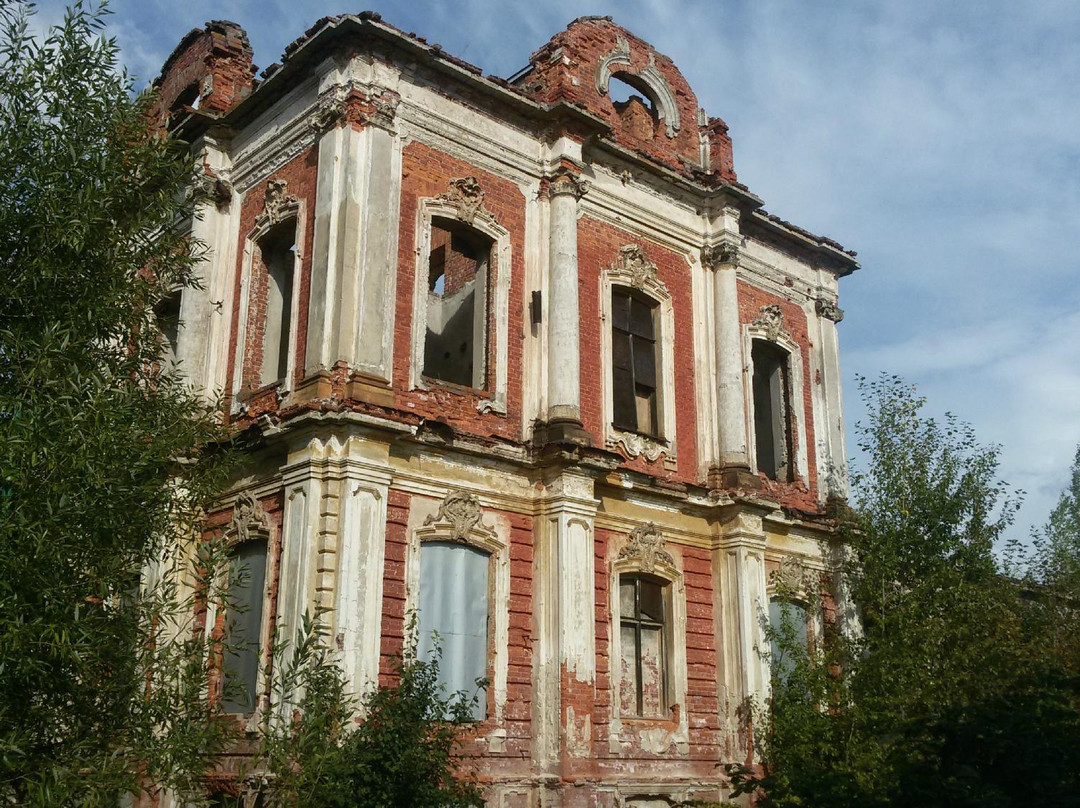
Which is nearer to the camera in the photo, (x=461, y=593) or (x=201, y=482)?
(x=201, y=482)

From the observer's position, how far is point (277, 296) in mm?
14508

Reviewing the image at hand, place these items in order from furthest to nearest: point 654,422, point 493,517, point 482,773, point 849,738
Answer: point 654,422, point 849,738, point 493,517, point 482,773

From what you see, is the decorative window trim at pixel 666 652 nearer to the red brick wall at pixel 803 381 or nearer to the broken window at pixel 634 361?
the broken window at pixel 634 361

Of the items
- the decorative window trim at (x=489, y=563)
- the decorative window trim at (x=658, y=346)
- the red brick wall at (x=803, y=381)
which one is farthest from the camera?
the red brick wall at (x=803, y=381)

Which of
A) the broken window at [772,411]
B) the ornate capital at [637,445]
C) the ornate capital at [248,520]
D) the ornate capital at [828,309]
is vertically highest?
the ornate capital at [828,309]

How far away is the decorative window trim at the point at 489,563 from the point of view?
12.3m

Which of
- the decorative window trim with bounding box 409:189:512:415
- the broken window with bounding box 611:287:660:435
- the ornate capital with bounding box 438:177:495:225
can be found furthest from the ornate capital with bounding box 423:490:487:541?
the ornate capital with bounding box 438:177:495:225

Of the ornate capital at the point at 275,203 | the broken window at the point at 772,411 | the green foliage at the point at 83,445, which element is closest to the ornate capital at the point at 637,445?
the broken window at the point at 772,411

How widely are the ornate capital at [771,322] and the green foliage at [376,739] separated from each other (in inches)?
333

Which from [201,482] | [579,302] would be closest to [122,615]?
[201,482]

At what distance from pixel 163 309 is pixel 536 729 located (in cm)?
827

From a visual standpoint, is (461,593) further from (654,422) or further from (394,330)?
(654,422)

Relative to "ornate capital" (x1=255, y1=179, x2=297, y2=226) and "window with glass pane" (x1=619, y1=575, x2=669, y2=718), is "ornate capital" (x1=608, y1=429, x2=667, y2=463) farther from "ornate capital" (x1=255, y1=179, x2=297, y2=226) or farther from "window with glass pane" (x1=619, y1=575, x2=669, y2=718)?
"ornate capital" (x1=255, y1=179, x2=297, y2=226)

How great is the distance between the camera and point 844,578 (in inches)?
675
